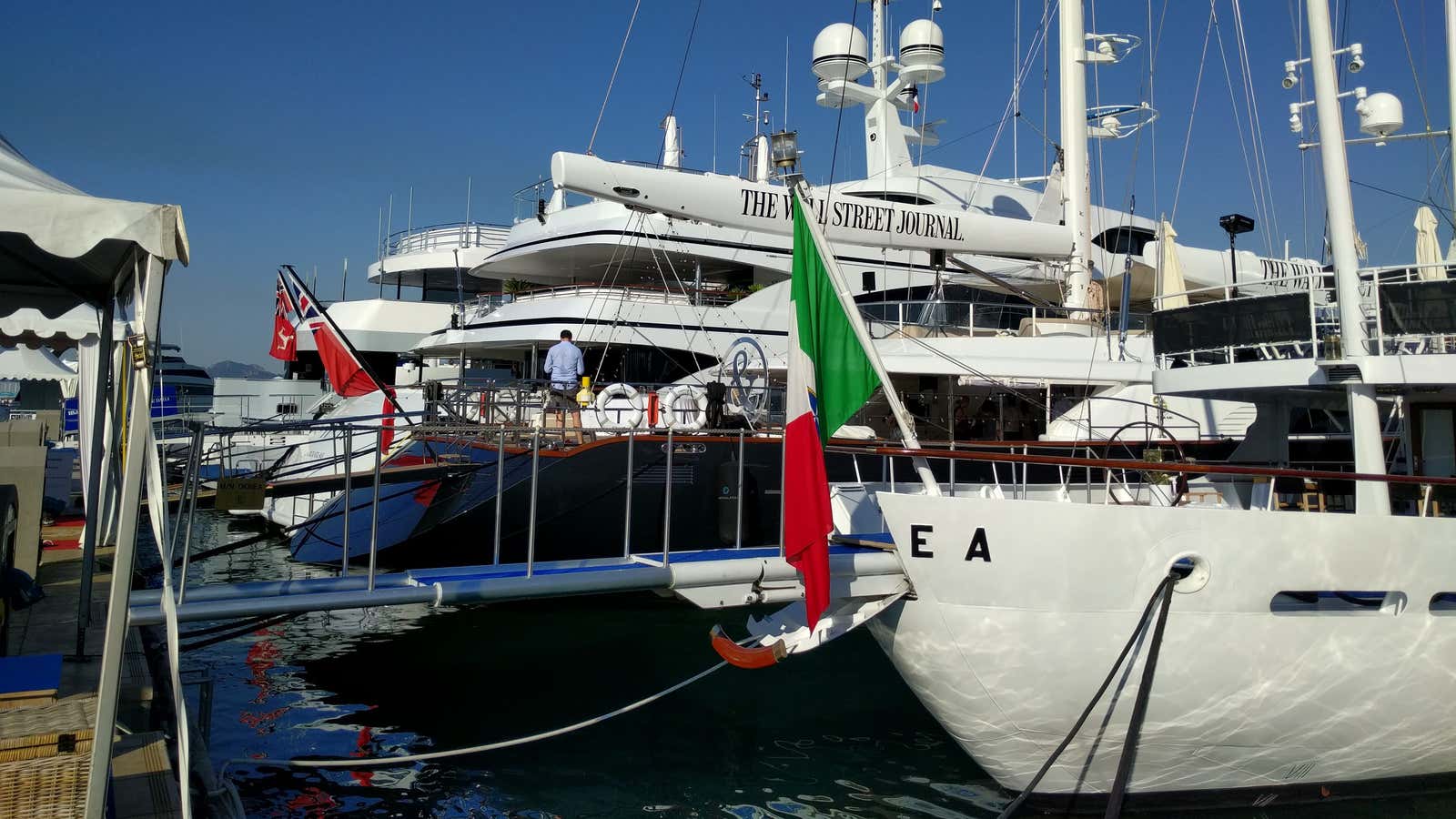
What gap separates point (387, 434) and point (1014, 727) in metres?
12.0

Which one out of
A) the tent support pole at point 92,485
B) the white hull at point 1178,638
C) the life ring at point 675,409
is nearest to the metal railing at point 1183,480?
the white hull at point 1178,638

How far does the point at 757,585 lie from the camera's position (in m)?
7.85

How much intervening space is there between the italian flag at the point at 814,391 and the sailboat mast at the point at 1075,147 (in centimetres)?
989

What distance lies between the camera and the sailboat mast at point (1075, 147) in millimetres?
15914

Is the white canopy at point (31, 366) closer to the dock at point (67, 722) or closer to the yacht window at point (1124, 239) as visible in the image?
the dock at point (67, 722)

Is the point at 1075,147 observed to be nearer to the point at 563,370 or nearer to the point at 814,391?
the point at 563,370

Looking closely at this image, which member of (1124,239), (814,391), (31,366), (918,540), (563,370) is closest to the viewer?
(814,391)

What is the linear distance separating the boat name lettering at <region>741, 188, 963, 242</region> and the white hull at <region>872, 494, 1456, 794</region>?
5.44m

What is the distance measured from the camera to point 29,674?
4934 millimetres

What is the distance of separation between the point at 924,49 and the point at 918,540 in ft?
62.0

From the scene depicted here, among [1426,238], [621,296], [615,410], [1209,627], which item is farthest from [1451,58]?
[621,296]

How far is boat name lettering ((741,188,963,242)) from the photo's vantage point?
11.9 meters

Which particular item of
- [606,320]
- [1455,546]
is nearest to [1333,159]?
[1455,546]

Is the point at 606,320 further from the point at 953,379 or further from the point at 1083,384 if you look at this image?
the point at 1083,384
